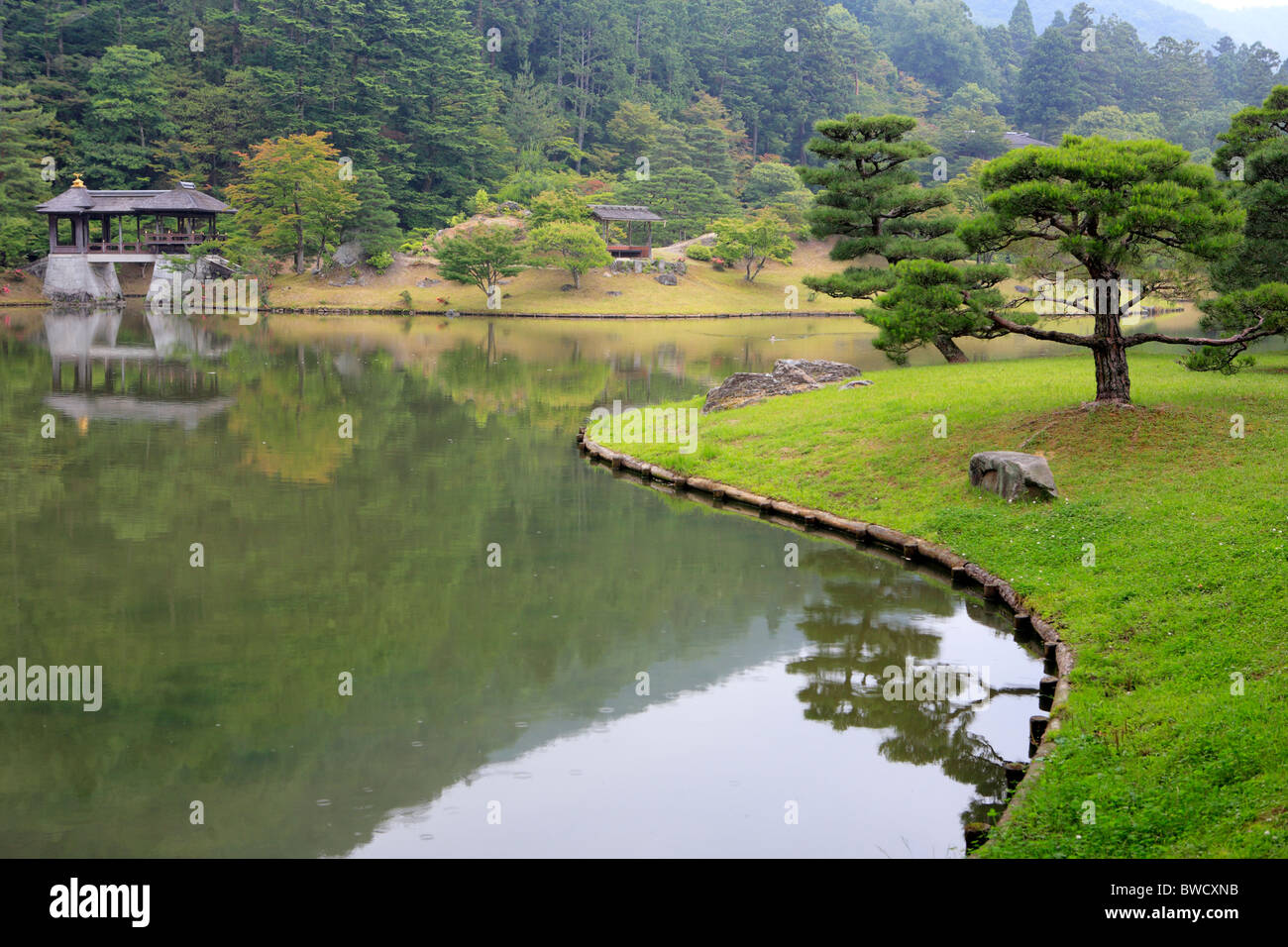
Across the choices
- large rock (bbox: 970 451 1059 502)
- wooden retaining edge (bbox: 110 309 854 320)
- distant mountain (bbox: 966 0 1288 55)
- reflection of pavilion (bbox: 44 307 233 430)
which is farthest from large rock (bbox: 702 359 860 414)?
distant mountain (bbox: 966 0 1288 55)

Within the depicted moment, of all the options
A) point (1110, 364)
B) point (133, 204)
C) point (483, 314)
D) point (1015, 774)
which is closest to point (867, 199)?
point (1110, 364)

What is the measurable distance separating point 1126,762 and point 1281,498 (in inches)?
208

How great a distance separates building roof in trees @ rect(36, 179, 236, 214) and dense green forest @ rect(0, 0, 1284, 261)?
113 inches

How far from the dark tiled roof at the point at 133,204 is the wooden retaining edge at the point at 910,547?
36654 mm

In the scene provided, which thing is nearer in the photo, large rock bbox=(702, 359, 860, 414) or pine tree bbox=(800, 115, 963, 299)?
large rock bbox=(702, 359, 860, 414)

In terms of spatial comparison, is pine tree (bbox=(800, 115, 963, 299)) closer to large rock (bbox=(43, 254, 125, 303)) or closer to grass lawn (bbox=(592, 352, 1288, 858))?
grass lawn (bbox=(592, 352, 1288, 858))

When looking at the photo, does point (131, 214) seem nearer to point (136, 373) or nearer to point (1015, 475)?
point (136, 373)

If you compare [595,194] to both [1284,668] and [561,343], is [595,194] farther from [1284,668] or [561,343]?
[1284,668]

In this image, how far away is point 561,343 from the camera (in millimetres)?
37156

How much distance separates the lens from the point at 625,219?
181 feet

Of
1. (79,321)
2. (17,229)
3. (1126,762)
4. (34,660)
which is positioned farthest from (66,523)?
(17,229)

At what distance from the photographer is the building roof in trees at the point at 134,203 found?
48.7 m

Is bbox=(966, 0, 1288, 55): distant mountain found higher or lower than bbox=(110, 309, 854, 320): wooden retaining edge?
higher

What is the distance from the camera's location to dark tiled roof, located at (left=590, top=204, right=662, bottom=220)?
55.0 metres
